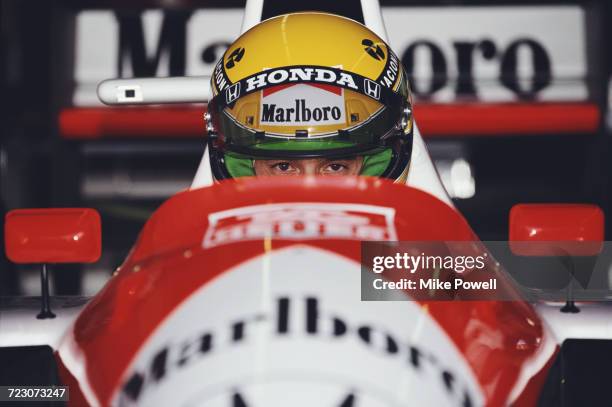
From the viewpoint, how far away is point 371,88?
165 cm

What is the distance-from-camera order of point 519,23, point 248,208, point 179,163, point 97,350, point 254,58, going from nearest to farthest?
point 97,350, point 248,208, point 254,58, point 519,23, point 179,163

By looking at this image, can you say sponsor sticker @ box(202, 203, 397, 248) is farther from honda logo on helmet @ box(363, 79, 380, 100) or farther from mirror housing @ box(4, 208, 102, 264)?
honda logo on helmet @ box(363, 79, 380, 100)

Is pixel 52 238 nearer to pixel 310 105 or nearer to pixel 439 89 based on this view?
pixel 310 105

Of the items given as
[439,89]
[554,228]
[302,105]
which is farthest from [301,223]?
[439,89]

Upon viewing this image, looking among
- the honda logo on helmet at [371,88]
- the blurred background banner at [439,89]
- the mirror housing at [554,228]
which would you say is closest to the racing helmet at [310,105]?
the honda logo on helmet at [371,88]

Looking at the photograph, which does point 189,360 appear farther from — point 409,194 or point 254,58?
point 254,58

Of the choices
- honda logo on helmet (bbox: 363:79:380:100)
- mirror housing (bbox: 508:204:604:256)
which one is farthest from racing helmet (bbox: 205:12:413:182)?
mirror housing (bbox: 508:204:604:256)

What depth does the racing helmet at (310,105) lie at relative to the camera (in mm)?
1580

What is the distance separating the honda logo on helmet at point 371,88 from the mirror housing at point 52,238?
0.65 meters

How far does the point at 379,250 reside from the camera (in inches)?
40.1

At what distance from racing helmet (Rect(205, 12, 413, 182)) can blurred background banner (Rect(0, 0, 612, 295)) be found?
5.38 ft

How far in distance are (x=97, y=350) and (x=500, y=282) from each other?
1.96 feet

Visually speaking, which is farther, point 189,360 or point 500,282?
point 500,282

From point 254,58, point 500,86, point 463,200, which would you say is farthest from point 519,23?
point 254,58
